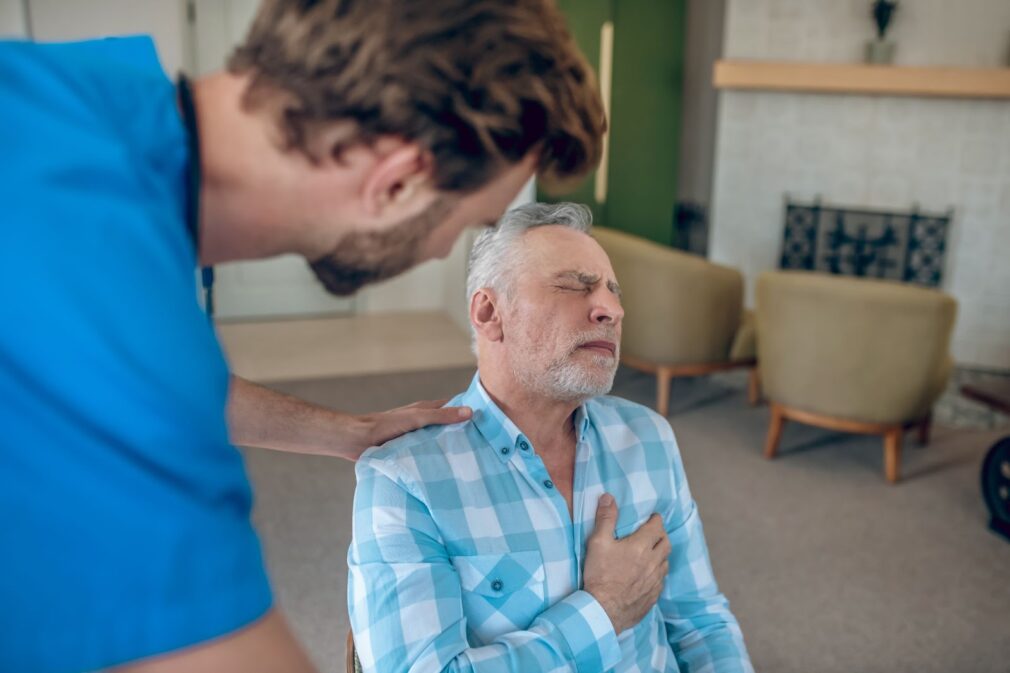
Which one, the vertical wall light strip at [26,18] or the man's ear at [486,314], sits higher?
the vertical wall light strip at [26,18]

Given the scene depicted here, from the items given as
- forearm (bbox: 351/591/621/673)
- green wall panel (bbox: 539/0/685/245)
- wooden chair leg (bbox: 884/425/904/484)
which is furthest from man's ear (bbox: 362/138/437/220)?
green wall panel (bbox: 539/0/685/245)

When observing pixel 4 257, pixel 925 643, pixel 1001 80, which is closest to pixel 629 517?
pixel 4 257

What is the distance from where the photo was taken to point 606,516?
4.58 ft

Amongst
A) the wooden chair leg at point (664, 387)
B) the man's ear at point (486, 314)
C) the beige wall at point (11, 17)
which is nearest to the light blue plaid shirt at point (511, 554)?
the man's ear at point (486, 314)

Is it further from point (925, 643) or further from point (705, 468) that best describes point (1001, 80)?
point (925, 643)

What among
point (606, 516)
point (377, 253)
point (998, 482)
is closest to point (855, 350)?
point (998, 482)

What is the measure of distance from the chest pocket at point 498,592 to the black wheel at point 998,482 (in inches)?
94.2

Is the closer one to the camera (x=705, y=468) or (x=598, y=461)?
(x=598, y=461)

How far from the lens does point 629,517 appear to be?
144 cm

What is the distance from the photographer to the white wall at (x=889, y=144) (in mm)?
5293

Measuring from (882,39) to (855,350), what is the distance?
2.87m

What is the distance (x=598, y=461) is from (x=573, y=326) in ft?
0.74

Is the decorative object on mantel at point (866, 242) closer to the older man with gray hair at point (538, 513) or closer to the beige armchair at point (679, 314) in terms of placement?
the beige armchair at point (679, 314)

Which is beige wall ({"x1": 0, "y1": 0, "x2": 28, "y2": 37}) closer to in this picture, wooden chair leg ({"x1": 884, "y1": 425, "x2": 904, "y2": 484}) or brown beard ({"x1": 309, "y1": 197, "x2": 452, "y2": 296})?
wooden chair leg ({"x1": 884, "y1": 425, "x2": 904, "y2": 484})
